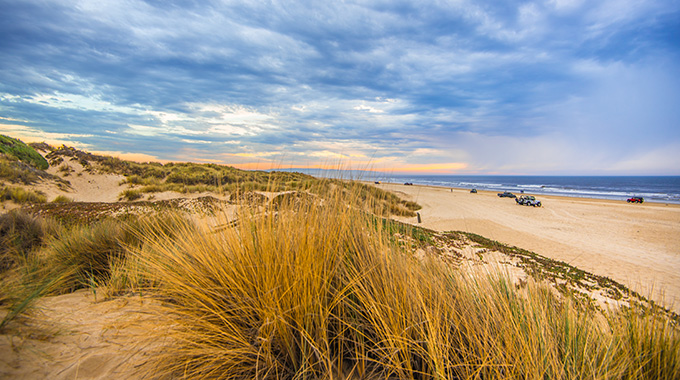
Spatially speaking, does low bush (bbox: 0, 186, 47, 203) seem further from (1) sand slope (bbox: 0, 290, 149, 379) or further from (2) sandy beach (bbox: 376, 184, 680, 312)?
(2) sandy beach (bbox: 376, 184, 680, 312)

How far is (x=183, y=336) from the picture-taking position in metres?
1.87

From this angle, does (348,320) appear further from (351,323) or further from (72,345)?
(72,345)

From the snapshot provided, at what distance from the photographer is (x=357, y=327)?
196 cm

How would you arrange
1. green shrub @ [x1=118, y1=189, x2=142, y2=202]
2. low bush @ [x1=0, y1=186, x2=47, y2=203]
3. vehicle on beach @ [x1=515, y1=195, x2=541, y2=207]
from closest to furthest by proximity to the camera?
low bush @ [x1=0, y1=186, x2=47, y2=203]
green shrub @ [x1=118, y1=189, x2=142, y2=202]
vehicle on beach @ [x1=515, y1=195, x2=541, y2=207]

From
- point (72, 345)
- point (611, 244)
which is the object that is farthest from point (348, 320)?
point (611, 244)

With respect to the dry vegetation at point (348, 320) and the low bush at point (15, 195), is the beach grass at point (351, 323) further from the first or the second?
the low bush at point (15, 195)

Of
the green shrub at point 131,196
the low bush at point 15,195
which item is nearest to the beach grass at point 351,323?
the low bush at point 15,195

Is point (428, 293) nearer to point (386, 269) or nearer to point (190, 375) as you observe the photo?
point (386, 269)

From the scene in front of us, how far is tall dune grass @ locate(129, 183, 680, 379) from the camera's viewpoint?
1.64m

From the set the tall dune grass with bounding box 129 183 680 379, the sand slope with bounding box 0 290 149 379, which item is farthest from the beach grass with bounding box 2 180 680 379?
the sand slope with bounding box 0 290 149 379

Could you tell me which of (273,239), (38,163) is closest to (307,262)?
(273,239)

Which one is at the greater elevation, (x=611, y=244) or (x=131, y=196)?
(x=131, y=196)

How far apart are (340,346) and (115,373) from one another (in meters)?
1.67

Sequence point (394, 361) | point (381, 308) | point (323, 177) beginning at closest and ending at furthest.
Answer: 1. point (394, 361)
2. point (381, 308)
3. point (323, 177)
